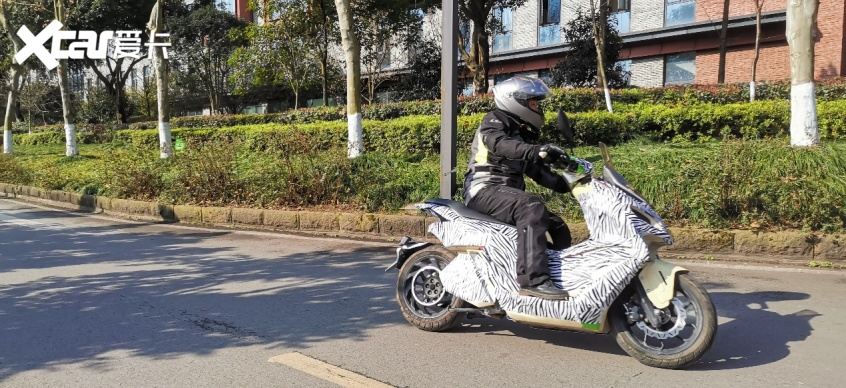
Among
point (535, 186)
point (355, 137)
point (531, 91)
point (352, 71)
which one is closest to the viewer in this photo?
point (531, 91)

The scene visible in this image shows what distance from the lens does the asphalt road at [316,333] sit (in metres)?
3.80

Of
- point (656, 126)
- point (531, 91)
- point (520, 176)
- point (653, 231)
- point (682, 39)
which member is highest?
point (682, 39)

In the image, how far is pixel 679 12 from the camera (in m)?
22.7

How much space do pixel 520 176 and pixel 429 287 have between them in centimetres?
106

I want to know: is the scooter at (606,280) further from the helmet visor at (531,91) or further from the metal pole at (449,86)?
the metal pole at (449,86)

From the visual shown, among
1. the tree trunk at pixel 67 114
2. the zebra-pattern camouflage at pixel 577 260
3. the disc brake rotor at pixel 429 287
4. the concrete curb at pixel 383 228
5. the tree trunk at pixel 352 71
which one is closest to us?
the zebra-pattern camouflage at pixel 577 260

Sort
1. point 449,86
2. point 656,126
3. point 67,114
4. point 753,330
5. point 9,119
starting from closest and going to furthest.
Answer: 1. point 753,330
2. point 449,86
3. point 656,126
4. point 67,114
5. point 9,119

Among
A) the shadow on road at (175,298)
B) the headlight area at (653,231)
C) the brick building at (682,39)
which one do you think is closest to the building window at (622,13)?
the brick building at (682,39)

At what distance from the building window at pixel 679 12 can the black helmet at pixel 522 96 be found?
815 inches

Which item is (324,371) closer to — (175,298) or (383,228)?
(175,298)

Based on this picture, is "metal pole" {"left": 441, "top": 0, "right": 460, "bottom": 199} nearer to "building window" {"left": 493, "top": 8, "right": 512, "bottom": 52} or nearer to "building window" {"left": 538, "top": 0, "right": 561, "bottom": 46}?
"building window" {"left": 538, "top": 0, "right": 561, "bottom": 46}

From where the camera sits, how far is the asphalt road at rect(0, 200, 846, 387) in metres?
3.80

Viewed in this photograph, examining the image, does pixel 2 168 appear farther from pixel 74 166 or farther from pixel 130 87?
pixel 130 87

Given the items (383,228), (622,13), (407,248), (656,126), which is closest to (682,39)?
(622,13)
